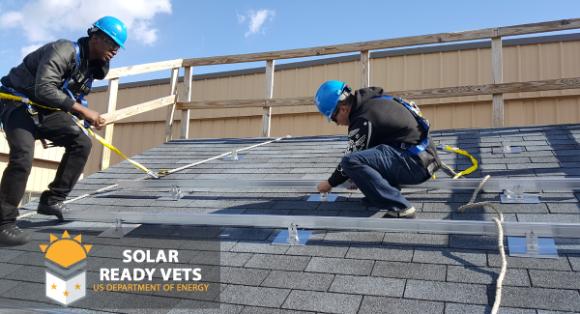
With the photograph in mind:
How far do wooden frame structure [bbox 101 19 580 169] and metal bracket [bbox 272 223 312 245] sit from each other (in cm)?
314

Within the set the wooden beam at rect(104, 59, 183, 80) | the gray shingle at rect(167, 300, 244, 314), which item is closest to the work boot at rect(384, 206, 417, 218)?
the gray shingle at rect(167, 300, 244, 314)

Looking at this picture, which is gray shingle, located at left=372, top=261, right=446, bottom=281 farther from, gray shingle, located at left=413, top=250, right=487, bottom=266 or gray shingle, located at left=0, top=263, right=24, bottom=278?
gray shingle, located at left=0, top=263, right=24, bottom=278

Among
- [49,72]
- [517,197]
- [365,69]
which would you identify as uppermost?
[365,69]

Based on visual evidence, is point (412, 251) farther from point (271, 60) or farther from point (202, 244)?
point (271, 60)

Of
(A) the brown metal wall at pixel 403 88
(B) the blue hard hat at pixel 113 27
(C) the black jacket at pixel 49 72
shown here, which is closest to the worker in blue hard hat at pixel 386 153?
(B) the blue hard hat at pixel 113 27

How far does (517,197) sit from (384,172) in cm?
101

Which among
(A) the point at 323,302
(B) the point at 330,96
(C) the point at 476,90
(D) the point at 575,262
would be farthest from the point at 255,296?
(C) the point at 476,90

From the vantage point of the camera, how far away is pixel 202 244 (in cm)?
293

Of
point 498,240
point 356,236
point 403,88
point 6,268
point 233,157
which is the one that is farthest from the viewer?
point 403,88

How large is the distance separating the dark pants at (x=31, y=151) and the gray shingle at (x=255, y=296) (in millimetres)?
2029

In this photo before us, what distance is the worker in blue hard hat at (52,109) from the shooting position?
3.18 metres

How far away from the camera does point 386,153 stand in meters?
3.13

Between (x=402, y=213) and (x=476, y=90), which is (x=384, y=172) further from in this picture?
(x=476, y=90)

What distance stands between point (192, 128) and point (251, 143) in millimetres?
14890
